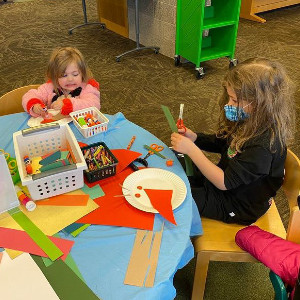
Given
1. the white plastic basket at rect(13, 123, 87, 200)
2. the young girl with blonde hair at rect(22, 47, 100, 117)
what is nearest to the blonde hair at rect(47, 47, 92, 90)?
the young girl with blonde hair at rect(22, 47, 100, 117)

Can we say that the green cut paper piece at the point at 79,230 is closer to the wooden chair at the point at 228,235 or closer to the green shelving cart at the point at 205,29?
the wooden chair at the point at 228,235

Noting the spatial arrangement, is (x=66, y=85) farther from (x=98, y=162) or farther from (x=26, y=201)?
(x=26, y=201)

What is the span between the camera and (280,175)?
1257mm

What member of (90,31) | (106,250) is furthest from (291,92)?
(90,31)

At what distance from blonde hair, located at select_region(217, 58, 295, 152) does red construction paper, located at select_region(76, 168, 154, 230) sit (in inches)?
17.6

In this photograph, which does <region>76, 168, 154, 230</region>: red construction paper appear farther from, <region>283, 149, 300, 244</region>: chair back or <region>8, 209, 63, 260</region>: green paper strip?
<region>283, 149, 300, 244</region>: chair back

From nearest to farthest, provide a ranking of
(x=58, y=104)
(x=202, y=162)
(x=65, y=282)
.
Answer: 1. (x=65, y=282)
2. (x=202, y=162)
3. (x=58, y=104)

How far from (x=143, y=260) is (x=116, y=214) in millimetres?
177

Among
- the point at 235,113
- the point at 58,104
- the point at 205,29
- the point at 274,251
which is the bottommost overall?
the point at 205,29

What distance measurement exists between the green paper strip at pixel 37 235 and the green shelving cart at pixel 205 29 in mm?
2636

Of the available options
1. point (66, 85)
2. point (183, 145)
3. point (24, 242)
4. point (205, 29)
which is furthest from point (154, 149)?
point (205, 29)

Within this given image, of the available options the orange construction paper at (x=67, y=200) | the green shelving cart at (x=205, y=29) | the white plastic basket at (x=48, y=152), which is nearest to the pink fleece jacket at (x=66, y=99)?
the white plastic basket at (x=48, y=152)

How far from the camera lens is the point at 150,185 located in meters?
1.11

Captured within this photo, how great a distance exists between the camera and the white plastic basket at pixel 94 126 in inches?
52.9
